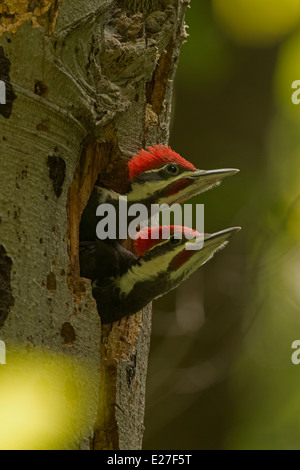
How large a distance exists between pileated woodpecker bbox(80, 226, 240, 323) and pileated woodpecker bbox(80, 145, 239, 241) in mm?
215

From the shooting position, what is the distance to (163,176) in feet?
6.47

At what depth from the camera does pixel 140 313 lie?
1934 mm

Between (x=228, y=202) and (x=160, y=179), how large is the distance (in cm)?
183

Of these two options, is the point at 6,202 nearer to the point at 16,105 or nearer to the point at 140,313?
the point at 16,105

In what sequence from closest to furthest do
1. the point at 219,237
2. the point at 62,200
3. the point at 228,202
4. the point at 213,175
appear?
the point at 62,200 → the point at 219,237 → the point at 213,175 → the point at 228,202

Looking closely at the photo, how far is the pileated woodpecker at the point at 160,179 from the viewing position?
195 cm

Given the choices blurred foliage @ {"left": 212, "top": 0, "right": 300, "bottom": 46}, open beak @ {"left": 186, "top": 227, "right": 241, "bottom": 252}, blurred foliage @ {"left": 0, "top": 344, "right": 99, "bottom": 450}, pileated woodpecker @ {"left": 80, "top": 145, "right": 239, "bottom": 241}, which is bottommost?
blurred foliage @ {"left": 0, "top": 344, "right": 99, "bottom": 450}

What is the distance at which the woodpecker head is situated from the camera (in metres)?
1.96

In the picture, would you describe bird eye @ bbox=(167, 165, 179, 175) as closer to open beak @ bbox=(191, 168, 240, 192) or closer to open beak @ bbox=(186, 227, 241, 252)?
open beak @ bbox=(191, 168, 240, 192)

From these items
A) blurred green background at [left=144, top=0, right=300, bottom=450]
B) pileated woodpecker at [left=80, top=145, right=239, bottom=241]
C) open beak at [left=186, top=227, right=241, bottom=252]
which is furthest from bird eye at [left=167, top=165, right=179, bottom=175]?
blurred green background at [left=144, top=0, right=300, bottom=450]

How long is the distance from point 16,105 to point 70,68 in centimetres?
17

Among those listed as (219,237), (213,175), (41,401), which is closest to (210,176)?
(213,175)

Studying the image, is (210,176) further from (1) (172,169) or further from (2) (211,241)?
(2) (211,241)
